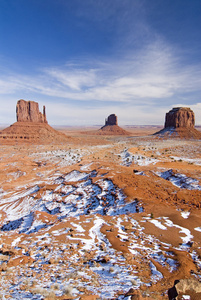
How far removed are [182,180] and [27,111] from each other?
8544 centimetres

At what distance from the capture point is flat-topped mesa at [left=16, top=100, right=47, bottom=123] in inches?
3278

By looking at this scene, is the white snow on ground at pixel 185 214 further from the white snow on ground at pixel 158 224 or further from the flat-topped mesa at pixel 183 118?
the flat-topped mesa at pixel 183 118

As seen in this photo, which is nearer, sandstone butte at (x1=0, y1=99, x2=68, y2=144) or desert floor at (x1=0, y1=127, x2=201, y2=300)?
desert floor at (x1=0, y1=127, x2=201, y2=300)

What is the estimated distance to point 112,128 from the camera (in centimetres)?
15462

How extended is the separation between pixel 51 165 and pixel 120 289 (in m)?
31.5

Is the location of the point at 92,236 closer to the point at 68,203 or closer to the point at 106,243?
the point at 106,243

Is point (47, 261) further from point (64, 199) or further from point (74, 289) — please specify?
point (64, 199)

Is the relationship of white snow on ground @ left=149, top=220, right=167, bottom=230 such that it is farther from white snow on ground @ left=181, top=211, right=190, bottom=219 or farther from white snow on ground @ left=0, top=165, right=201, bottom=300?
white snow on ground @ left=181, top=211, right=190, bottom=219

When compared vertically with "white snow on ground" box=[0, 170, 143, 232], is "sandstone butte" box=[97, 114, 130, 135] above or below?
above

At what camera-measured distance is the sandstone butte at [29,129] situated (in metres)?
71.8

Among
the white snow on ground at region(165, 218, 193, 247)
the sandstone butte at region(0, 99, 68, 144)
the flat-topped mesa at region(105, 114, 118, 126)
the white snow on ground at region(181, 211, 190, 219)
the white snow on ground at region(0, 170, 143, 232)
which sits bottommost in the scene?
the white snow on ground at region(0, 170, 143, 232)

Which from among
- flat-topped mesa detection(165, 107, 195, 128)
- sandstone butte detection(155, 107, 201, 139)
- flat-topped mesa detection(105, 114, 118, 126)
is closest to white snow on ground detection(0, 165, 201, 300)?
sandstone butte detection(155, 107, 201, 139)

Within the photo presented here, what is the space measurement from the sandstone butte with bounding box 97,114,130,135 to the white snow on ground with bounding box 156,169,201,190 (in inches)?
4938

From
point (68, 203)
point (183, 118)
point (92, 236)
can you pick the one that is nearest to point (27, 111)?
point (183, 118)
